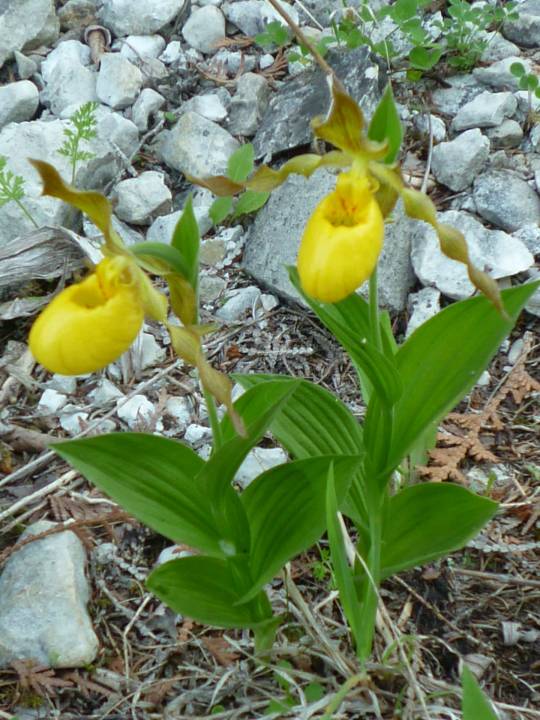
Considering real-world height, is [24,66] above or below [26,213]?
above

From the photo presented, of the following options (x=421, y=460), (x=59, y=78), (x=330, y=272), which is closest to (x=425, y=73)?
(x=59, y=78)

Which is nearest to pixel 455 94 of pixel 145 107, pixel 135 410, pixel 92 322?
pixel 145 107

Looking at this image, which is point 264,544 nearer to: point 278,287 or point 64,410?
point 64,410

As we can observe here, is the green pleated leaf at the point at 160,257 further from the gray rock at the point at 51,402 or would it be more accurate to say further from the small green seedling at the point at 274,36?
the small green seedling at the point at 274,36

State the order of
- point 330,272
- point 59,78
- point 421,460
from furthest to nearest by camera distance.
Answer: point 59,78 < point 421,460 < point 330,272

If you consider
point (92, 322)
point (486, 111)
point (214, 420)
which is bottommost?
point (486, 111)

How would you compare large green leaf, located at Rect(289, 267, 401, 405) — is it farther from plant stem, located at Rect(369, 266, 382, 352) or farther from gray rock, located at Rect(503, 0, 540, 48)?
gray rock, located at Rect(503, 0, 540, 48)

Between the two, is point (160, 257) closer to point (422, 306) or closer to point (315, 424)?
point (315, 424)
